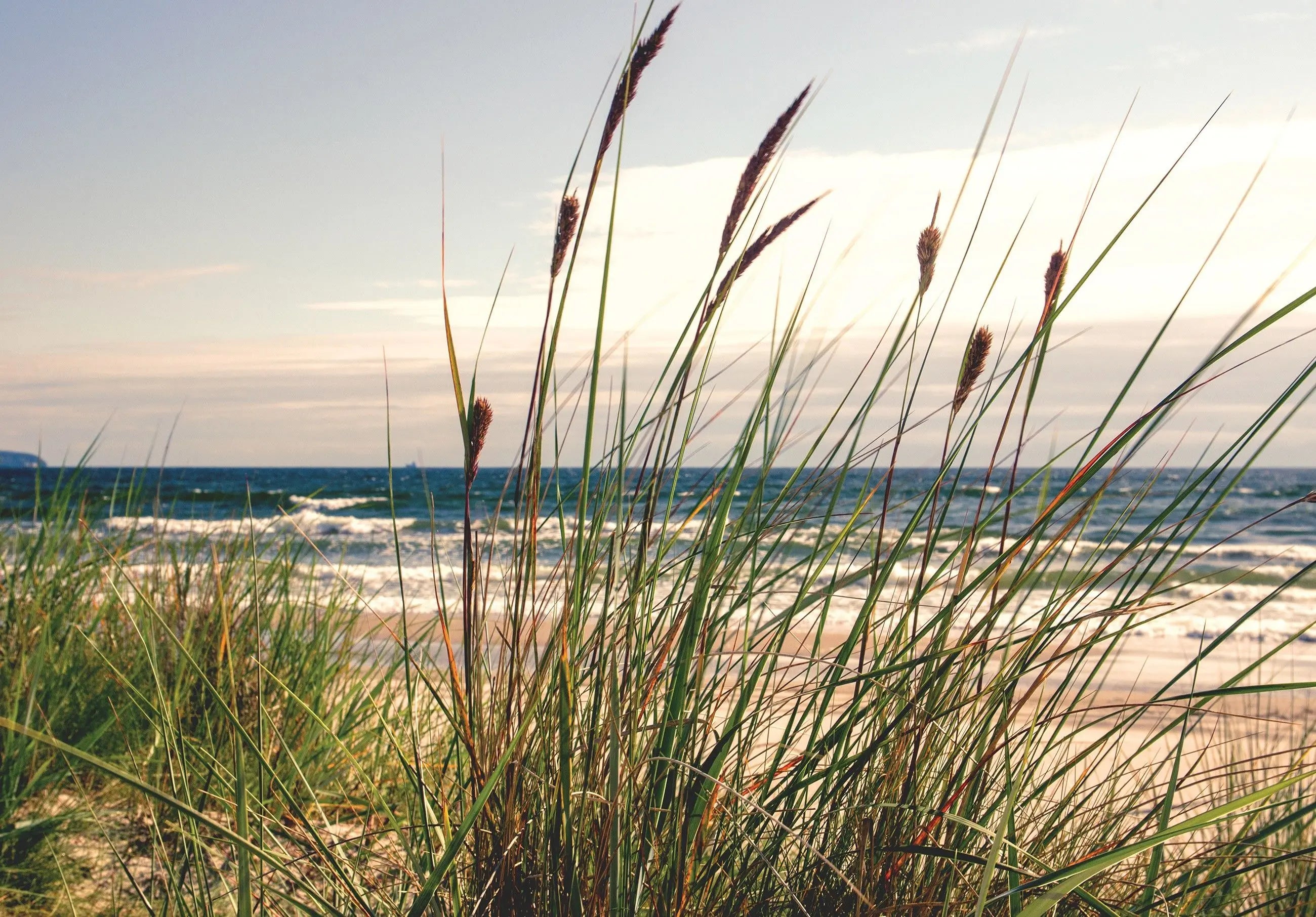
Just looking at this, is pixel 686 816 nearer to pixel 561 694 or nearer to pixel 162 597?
pixel 561 694

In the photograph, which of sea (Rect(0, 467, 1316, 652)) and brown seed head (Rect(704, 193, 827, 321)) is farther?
sea (Rect(0, 467, 1316, 652))

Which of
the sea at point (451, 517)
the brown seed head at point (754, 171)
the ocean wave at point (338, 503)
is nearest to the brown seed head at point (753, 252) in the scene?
the brown seed head at point (754, 171)

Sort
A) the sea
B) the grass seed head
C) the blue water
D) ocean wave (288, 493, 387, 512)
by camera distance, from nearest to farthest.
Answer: the grass seed head → the sea → the blue water → ocean wave (288, 493, 387, 512)

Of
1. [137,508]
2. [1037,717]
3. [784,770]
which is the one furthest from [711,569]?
[137,508]

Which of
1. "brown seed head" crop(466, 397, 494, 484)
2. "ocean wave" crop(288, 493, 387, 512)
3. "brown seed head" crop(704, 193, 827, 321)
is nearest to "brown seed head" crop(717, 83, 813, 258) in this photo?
"brown seed head" crop(704, 193, 827, 321)

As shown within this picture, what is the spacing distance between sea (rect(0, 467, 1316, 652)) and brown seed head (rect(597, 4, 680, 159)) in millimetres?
431

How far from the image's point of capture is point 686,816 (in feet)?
3.24

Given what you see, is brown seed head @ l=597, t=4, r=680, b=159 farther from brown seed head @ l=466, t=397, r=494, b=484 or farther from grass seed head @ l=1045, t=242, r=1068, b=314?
grass seed head @ l=1045, t=242, r=1068, b=314

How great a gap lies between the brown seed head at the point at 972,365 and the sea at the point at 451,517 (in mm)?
109

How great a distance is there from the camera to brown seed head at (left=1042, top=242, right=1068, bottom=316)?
110 cm

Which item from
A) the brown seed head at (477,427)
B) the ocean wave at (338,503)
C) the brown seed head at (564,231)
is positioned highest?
the brown seed head at (564,231)

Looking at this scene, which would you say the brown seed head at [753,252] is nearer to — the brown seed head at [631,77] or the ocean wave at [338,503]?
the brown seed head at [631,77]

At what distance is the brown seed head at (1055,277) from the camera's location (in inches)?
43.5

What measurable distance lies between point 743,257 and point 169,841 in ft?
6.14
